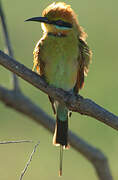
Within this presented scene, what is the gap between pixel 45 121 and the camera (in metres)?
3.68

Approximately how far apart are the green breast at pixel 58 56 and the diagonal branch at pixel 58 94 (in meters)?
0.37

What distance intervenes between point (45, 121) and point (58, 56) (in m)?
0.53

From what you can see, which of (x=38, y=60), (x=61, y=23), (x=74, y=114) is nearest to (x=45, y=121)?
(x=38, y=60)

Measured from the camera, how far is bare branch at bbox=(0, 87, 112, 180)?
145 inches

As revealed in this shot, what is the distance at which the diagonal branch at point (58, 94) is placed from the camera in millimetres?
2818

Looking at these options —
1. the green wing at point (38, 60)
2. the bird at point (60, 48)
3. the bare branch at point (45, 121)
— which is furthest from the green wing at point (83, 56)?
the bare branch at point (45, 121)

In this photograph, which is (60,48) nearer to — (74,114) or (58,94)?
(58,94)

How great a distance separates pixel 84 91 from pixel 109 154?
0.77 metres

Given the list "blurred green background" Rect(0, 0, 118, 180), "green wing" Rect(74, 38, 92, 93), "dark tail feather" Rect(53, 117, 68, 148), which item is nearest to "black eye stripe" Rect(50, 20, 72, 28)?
"green wing" Rect(74, 38, 92, 93)

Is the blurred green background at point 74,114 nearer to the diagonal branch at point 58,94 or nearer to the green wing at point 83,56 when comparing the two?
the green wing at point 83,56

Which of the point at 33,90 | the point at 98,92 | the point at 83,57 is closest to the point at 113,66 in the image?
the point at 98,92

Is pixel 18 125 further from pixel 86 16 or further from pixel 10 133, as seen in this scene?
pixel 86 16

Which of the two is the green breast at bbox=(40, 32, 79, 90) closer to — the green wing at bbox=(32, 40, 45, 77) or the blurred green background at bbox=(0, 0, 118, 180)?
the green wing at bbox=(32, 40, 45, 77)

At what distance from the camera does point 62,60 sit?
10.9 ft
